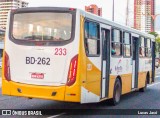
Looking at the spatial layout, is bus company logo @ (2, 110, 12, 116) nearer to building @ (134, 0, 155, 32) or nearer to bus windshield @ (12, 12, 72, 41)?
bus windshield @ (12, 12, 72, 41)

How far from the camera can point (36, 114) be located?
35.7 feet

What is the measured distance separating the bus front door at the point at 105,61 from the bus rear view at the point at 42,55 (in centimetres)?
200

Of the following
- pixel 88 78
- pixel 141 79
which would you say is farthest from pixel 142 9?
pixel 88 78

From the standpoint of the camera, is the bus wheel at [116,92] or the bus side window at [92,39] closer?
the bus side window at [92,39]

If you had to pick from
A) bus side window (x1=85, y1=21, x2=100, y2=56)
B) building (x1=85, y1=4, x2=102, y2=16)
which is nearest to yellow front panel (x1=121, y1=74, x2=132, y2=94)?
bus side window (x1=85, y1=21, x2=100, y2=56)

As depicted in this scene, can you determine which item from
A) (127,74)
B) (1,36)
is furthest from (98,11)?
(127,74)

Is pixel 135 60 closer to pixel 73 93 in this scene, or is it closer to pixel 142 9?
pixel 73 93

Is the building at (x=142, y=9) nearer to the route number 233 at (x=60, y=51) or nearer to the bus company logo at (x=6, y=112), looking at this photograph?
the bus company logo at (x=6, y=112)

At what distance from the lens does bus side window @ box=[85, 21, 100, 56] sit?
10.8 meters

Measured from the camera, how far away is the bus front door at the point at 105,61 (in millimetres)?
12133

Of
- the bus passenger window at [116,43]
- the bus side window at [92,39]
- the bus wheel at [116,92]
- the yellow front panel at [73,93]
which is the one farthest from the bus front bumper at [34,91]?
the bus wheel at [116,92]

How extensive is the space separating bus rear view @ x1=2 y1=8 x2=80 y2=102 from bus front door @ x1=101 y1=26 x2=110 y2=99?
2.00 metres

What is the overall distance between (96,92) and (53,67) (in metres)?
1.76

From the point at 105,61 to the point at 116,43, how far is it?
1.36 meters
